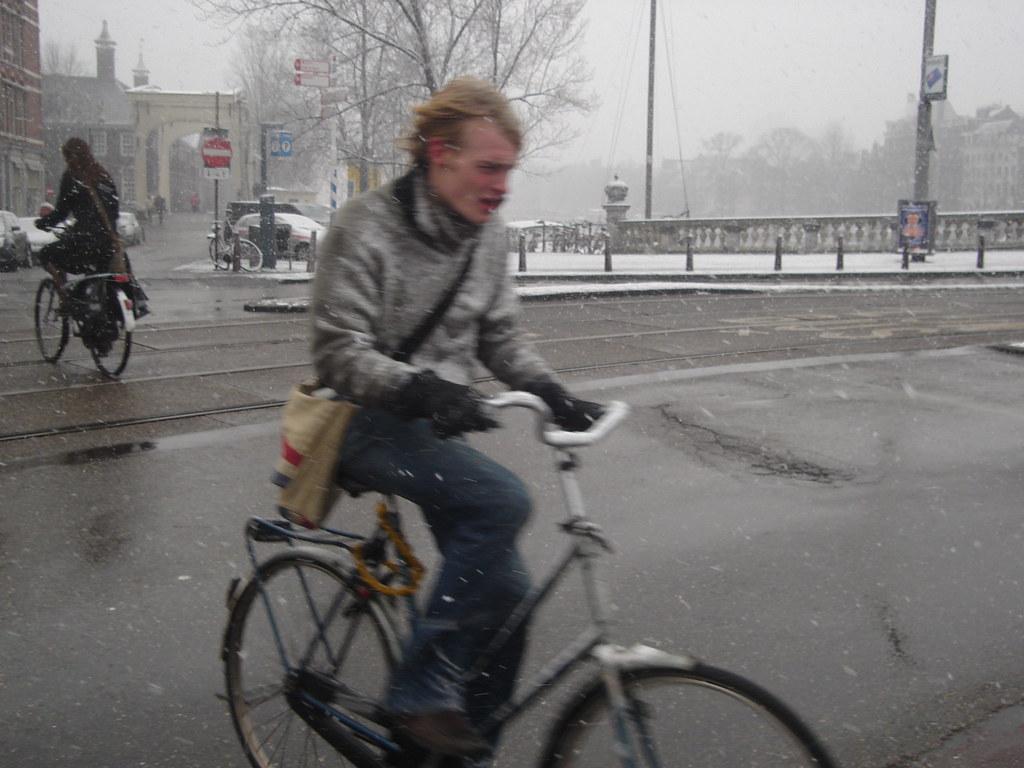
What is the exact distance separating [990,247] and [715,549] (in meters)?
30.9

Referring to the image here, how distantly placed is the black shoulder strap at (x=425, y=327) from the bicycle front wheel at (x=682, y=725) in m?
0.85

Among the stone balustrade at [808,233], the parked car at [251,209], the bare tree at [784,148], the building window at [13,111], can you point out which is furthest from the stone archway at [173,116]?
the bare tree at [784,148]

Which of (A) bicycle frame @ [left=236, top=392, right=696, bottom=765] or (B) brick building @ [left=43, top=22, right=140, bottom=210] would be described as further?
(B) brick building @ [left=43, top=22, right=140, bottom=210]

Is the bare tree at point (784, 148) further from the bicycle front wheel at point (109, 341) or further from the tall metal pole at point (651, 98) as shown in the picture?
the bicycle front wheel at point (109, 341)

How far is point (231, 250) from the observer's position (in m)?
24.3

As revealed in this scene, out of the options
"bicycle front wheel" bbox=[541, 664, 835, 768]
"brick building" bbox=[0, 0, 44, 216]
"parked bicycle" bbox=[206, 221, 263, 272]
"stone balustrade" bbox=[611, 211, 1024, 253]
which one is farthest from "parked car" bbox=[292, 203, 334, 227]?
"bicycle front wheel" bbox=[541, 664, 835, 768]

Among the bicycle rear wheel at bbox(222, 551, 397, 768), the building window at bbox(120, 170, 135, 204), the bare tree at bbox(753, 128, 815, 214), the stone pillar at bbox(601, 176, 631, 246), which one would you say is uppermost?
the bare tree at bbox(753, 128, 815, 214)

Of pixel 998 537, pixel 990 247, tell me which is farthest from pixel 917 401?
pixel 990 247

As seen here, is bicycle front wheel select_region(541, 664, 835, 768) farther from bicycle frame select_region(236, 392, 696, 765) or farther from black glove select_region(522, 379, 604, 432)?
black glove select_region(522, 379, 604, 432)

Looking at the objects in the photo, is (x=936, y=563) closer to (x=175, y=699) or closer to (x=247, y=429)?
(x=175, y=699)

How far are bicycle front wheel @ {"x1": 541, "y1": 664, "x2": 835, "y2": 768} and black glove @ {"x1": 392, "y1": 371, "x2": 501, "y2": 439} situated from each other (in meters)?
0.56

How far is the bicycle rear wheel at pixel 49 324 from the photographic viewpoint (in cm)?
897

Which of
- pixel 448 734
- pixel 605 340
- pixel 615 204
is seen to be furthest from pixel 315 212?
pixel 448 734

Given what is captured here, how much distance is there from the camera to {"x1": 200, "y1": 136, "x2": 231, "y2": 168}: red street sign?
23203 mm
